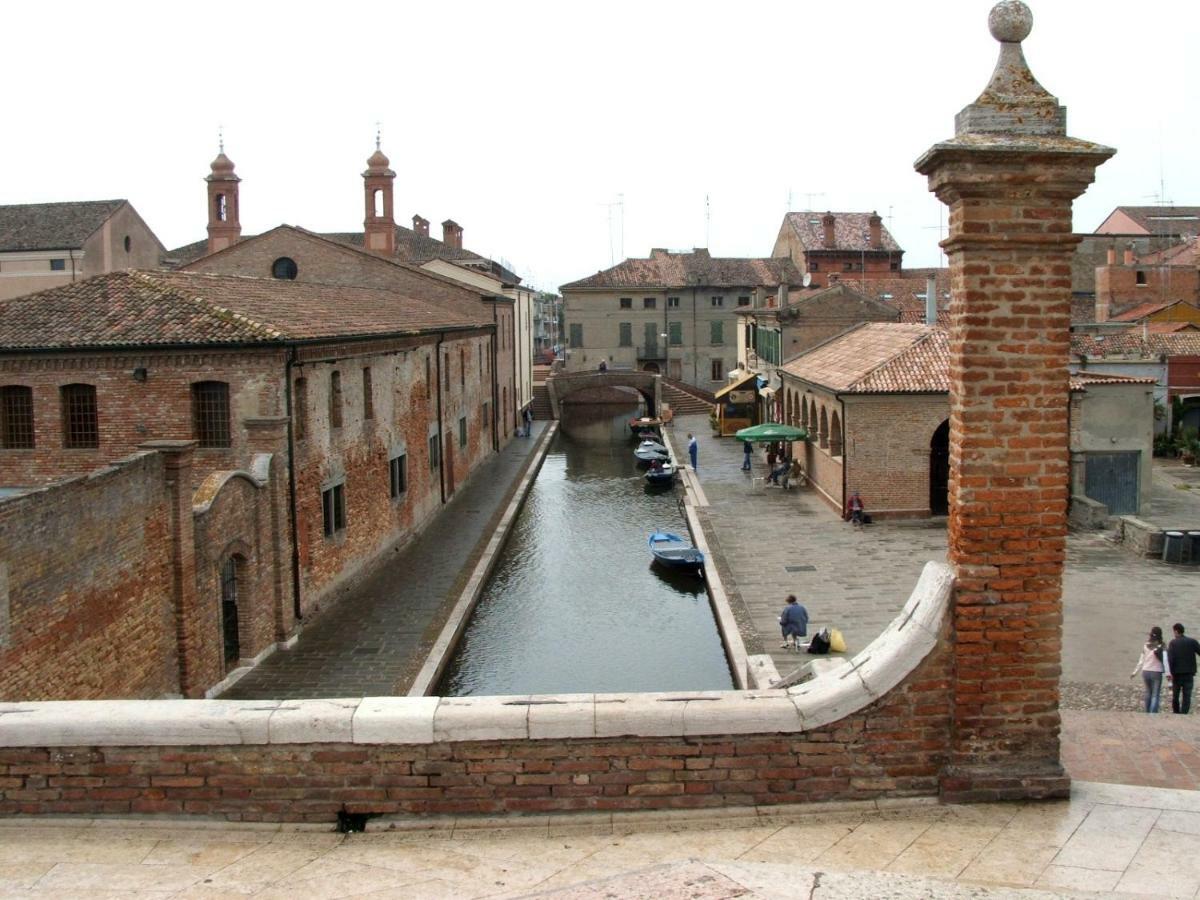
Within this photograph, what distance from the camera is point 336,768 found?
6574 mm

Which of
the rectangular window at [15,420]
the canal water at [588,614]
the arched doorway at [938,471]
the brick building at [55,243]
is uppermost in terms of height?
the brick building at [55,243]

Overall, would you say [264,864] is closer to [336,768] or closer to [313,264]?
[336,768]

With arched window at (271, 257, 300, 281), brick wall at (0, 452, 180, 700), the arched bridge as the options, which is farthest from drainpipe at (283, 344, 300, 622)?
the arched bridge

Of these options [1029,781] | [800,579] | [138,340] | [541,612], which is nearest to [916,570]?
[800,579]

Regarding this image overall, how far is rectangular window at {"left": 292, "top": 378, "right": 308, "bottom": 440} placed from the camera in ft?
65.6

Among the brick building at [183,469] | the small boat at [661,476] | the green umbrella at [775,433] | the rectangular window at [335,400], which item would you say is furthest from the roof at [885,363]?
the rectangular window at [335,400]

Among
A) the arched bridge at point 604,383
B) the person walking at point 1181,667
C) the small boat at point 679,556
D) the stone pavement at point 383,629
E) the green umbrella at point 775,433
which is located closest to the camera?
the person walking at point 1181,667

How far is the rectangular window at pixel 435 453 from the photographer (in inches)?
1276

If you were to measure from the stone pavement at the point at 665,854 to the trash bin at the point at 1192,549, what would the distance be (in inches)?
→ 754

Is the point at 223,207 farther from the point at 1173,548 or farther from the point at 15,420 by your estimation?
the point at 1173,548

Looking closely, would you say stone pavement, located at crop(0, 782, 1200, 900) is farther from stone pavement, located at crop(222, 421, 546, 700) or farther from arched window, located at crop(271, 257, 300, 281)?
arched window, located at crop(271, 257, 300, 281)

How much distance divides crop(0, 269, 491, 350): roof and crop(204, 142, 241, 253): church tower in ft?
71.3

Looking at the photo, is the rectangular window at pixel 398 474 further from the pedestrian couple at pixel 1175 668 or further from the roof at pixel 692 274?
the roof at pixel 692 274

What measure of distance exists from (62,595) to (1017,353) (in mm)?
10821
